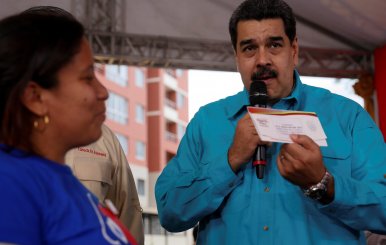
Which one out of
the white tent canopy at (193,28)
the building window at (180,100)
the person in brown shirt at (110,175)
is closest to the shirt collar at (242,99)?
the person in brown shirt at (110,175)

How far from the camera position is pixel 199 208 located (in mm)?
1792

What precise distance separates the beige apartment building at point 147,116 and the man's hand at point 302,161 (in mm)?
20695

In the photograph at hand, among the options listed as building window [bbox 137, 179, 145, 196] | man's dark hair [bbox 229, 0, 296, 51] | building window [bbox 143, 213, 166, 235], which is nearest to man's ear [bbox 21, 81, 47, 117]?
man's dark hair [bbox 229, 0, 296, 51]

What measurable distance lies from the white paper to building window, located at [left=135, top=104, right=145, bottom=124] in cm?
2689

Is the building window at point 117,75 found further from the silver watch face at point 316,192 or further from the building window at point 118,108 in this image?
the silver watch face at point 316,192

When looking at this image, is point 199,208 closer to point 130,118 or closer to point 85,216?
point 85,216

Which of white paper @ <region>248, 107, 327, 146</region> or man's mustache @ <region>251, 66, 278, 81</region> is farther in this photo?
man's mustache @ <region>251, 66, 278, 81</region>

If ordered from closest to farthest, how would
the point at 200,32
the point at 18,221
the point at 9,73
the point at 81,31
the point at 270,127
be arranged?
the point at 18,221, the point at 9,73, the point at 81,31, the point at 270,127, the point at 200,32

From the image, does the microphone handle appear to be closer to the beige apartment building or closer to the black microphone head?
the black microphone head

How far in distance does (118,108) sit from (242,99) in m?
25.0

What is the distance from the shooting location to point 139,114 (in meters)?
28.9

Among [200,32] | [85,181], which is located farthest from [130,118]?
[85,181]

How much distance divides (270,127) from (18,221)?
836 millimetres

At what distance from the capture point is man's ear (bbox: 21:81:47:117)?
3.43ft
